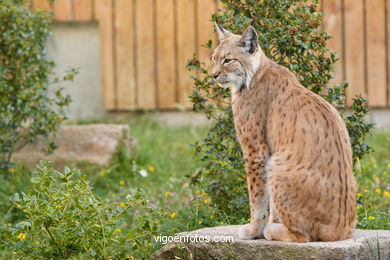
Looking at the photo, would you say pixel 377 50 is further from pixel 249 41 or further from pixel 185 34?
pixel 249 41

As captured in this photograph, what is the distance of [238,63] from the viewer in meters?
4.49

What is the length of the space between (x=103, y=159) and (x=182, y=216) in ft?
6.51

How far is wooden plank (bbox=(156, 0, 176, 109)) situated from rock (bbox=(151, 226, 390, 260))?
16.9 ft

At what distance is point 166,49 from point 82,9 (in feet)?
4.15

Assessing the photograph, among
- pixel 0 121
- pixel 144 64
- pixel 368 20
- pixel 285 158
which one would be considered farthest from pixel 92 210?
pixel 368 20

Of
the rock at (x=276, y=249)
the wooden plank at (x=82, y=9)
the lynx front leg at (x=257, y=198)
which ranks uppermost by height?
the wooden plank at (x=82, y=9)

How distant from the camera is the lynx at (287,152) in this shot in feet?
13.4

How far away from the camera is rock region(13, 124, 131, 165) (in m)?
7.26

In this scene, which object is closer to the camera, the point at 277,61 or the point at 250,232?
the point at 250,232

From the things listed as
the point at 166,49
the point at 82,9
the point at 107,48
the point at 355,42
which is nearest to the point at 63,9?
the point at 82,9

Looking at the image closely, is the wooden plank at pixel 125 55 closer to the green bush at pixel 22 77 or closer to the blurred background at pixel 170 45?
the blurred background at pixel 170 45

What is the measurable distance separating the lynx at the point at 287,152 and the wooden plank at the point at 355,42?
5059 mm

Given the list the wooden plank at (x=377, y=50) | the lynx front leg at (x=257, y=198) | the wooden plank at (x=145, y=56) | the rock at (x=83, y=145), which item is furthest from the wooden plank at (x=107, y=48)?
the lynx front leg at (x=257, y=198)

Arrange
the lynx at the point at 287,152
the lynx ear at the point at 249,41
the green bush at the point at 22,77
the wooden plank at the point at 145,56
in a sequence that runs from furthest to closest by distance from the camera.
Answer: the wooden plank at the point at 145,56 < the green bush at the point at 22,77 < the lynx ear at the point at 249,41 < the lynx at the point at 287,152
